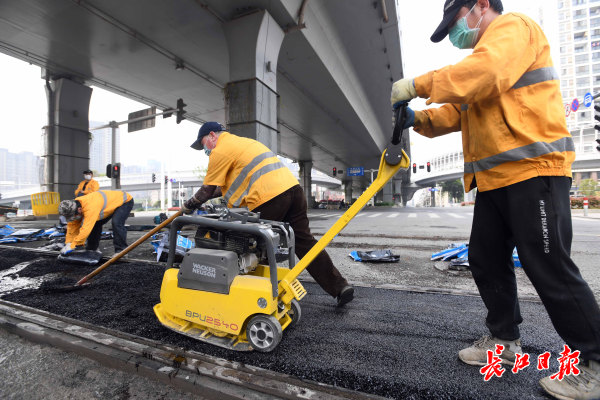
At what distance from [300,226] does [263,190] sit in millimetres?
453

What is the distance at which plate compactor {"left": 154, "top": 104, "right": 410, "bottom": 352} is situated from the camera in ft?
5.46

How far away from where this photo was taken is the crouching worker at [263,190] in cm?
228

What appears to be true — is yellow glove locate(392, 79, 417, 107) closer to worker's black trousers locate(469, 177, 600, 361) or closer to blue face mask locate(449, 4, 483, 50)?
blue face mask locate(449, 4, 483, 50)

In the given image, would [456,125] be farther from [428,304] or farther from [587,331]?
[428,304]

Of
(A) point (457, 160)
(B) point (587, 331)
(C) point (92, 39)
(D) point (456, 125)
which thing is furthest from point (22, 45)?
(A) point (457, 160)

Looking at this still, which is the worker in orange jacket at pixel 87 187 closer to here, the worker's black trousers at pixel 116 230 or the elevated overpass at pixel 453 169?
the worker's black trousers at pixel 116 230

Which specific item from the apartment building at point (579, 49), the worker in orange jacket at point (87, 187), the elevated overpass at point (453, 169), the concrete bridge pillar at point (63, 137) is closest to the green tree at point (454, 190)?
the elevated overpass at point (453, 169)

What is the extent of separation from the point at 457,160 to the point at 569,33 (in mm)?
41961

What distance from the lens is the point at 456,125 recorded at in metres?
1.77

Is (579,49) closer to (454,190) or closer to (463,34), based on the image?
(454,190)

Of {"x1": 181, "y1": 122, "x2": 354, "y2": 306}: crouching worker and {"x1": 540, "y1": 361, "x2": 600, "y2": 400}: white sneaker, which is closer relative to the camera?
{"x1": 540, "y1": 361, "x2": 600, "y2": 400}: white sneaker

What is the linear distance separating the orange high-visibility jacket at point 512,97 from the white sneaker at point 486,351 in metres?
0.89

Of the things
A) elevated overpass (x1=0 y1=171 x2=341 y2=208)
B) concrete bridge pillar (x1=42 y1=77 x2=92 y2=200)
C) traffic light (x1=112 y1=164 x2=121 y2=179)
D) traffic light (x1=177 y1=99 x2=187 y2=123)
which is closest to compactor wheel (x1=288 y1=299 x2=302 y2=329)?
traffic light (x1=177 y1=99 x2=187 y2=123)

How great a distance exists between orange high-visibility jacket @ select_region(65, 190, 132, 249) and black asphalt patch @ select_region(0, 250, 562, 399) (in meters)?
1.24
